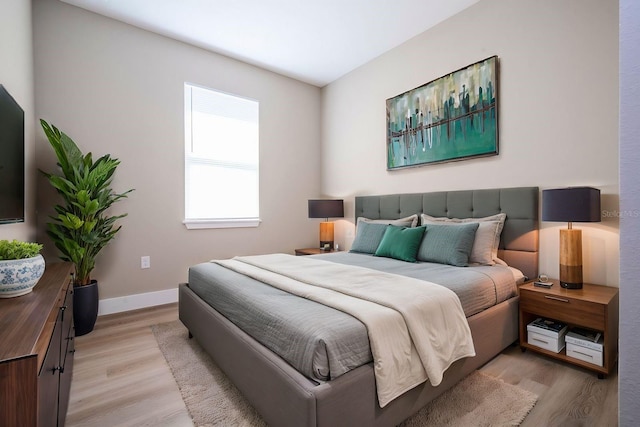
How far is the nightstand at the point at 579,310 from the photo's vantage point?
5.94ft

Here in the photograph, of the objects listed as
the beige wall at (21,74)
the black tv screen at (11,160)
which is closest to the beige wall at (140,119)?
the beige wall at (21,74)

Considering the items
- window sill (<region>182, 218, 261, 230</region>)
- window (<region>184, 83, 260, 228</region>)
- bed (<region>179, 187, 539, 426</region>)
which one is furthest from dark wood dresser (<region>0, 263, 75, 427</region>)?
window (<region>184, 83, 260, 228</region>)

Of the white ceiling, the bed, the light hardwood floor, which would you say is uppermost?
the white ceiling

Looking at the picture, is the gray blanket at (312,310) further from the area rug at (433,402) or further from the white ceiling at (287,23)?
the white ceiling at (287,23)

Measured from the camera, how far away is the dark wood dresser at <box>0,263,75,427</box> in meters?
0.78

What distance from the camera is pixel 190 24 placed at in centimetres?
310

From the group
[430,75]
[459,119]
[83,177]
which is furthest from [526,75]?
[83,177]

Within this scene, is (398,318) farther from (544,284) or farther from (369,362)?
(544,284)

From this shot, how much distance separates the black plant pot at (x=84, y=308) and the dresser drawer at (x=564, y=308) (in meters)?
3.42

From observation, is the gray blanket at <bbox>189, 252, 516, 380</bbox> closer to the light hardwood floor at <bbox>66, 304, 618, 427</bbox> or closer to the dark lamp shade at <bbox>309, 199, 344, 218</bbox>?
the light hardwood floor at <bbox>66, 304, 618, 427</bbox>

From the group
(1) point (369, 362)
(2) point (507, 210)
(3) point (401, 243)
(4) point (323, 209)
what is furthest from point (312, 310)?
(4) point (323, 209)

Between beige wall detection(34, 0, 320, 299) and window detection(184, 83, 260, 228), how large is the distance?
0.32 ft

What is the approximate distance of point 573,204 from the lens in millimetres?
1928

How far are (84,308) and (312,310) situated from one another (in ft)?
7.37
